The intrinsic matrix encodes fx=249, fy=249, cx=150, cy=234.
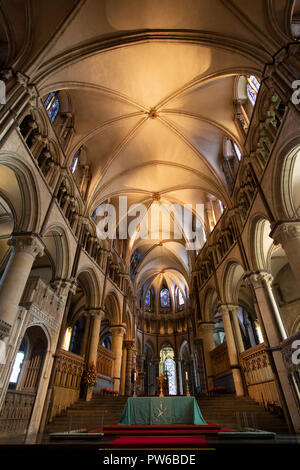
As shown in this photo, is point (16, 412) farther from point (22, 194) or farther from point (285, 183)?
point (285, 183)

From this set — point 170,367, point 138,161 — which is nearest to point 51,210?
point 138,161

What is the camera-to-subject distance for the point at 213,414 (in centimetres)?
955

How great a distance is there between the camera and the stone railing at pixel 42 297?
28.5ft

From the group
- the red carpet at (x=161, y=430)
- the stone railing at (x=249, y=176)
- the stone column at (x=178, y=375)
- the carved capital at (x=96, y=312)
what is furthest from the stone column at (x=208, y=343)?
the stone column at (x=178, y=375)

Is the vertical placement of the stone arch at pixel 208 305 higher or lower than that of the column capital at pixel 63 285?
higher

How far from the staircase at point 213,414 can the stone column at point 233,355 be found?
3.12 feet

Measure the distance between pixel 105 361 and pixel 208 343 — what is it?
7.15 meters

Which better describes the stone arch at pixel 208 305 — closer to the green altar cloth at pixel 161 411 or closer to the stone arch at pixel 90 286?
the stone arch at pixel 90 286

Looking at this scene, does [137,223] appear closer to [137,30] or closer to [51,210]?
[51,210]

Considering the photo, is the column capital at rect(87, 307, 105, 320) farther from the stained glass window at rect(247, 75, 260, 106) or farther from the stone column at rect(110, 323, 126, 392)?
the stained glass window at rect(247, 75, 260, 106)

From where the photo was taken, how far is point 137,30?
10.6 m

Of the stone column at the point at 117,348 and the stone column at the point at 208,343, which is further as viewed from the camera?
the stone column at the point at 117,348

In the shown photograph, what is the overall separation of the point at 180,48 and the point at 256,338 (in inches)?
812

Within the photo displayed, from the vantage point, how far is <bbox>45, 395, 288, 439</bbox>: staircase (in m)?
8.32
